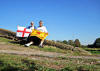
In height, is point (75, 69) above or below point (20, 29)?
below

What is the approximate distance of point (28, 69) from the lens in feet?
10.9

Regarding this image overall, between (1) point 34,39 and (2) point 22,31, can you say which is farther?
(2) point 22,31

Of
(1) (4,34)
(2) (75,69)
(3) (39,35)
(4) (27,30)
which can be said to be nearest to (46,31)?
(3) (39,35)

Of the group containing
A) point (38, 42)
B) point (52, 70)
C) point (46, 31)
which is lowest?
point (52, 70)

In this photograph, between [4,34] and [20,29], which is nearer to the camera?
[20,29]

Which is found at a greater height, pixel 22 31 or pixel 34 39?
pixel 22 31

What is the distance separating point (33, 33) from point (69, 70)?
6.97 m

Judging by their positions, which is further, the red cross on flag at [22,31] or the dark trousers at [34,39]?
the red cross on flag at [22,31]

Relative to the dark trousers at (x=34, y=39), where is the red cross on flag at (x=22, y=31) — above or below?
above

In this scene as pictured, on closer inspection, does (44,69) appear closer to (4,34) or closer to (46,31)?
(46,31)

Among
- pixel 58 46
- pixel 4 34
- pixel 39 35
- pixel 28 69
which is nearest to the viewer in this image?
pixel 28 69

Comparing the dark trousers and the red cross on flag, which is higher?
the red cross on flag

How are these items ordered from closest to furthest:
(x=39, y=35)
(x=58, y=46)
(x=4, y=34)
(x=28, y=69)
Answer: (x=28, y=69) < (x=39, y=35) < (x=58, y=46) < (x=4, y=34)

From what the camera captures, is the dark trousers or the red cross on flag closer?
the dark trousers
